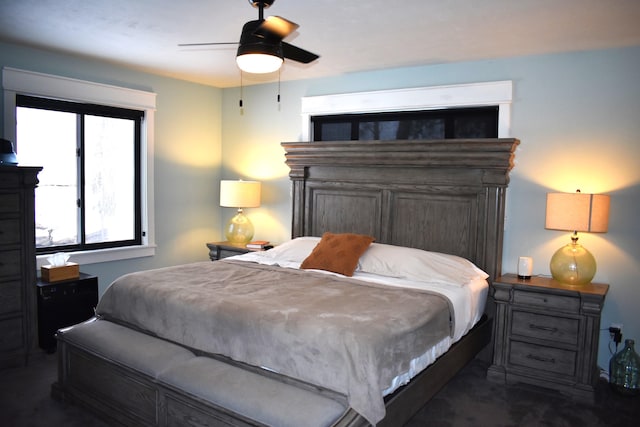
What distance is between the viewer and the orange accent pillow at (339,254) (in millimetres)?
3631

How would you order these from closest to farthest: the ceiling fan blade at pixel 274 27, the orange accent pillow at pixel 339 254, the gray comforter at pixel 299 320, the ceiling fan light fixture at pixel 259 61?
the gray comforter at pixel 299 320 < the ceiling fan blade at pixel 274 27 < the ceiling fan light fixture at pixel 259 61 < the orange accent pillow at pixel 339 254

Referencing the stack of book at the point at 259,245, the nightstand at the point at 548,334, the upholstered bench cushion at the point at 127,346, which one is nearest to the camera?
the upholstered bench cushion at the point at 127,346

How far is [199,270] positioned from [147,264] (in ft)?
5.15

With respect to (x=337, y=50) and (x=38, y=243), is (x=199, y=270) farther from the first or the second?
(x=337, y=50)

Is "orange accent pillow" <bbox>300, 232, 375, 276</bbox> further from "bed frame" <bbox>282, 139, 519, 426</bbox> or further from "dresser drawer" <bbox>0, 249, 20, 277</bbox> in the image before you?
"dresser drawer" <bbox>0, 249, 20, 277</bbox>

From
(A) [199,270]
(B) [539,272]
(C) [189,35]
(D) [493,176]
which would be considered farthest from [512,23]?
(A) [199,270]

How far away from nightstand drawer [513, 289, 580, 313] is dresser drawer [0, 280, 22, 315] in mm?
3554

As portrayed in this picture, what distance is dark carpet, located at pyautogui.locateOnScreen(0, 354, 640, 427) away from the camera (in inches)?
109

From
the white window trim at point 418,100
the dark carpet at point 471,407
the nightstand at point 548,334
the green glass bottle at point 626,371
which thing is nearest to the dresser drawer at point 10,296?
A: the dark carpet at point 471,407

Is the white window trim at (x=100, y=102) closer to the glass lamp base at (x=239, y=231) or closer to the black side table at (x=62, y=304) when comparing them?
the black side table at (x=62, y=304)

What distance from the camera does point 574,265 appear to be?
3326 millimetres

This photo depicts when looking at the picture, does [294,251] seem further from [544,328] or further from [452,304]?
[544,328]

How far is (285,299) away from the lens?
110 inches

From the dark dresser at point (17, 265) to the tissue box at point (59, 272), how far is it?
0.78ft
